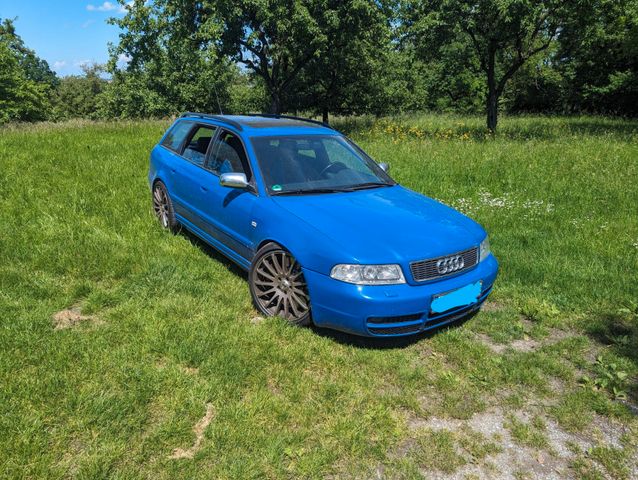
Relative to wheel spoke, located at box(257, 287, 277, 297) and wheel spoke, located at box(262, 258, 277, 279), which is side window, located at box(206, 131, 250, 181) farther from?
wheel spoke, located at box(257, 287, 277, 297)

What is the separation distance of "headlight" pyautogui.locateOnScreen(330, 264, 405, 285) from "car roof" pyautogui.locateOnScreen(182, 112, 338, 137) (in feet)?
6.60

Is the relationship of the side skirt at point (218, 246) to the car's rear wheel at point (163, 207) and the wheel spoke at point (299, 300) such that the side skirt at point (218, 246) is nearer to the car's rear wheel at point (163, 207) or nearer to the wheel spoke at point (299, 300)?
the car's rear wheel at point (163, 207)

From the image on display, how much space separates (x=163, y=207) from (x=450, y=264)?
4100 mm

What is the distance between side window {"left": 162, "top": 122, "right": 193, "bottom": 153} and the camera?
590 centimetres

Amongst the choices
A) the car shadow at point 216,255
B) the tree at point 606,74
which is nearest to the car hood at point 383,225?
the car shadow at point 216,255

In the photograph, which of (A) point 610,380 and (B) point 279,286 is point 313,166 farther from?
(A) point 610,380

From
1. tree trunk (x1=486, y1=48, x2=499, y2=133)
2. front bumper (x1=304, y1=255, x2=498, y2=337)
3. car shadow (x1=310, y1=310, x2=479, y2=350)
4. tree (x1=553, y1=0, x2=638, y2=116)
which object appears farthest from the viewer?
tree (x1=553, y1=0, x2=638, y2=116)

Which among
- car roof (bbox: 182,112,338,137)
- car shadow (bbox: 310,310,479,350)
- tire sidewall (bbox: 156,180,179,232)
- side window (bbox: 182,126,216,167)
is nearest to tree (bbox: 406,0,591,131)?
car roof (bbox: 182,112,338,137)

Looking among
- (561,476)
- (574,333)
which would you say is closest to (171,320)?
(561,476)

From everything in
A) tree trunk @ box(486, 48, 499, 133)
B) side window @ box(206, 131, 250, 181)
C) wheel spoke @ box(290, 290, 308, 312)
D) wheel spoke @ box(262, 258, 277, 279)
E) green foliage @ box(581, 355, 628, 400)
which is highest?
tree trunk @ box(486, 48, 499, 133)

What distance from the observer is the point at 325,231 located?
3627 millimetres

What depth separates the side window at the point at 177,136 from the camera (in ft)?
19.4

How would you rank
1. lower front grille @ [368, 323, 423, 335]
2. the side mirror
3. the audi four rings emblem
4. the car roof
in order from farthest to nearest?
the car roof, the side mirror, the audi four rings emblem, lower front grille @ [368, 323, 423, 335]

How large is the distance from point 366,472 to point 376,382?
0.82m
